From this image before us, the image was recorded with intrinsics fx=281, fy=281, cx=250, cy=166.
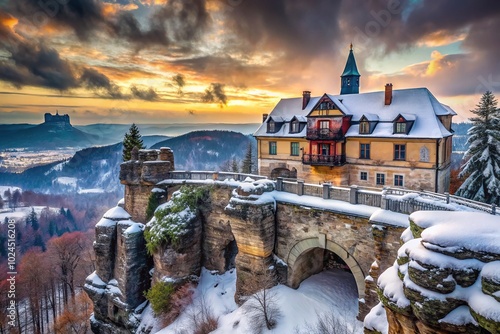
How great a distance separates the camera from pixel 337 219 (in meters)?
15.7

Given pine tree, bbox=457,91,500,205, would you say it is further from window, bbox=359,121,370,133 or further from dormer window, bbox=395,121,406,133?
window, bbox=359,121,370,133

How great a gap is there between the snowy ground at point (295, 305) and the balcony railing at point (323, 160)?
11.6 meters

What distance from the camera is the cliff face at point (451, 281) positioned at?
6297 millimetres

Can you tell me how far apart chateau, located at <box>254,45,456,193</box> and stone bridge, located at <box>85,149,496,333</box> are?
23.7 ft

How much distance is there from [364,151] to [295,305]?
1739 cm

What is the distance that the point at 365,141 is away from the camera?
90.0 feet

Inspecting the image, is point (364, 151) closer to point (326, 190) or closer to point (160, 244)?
point (326, 190)

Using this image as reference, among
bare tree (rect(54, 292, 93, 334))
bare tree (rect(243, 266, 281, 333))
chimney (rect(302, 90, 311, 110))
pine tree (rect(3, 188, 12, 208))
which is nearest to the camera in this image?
bare tree (rect(243, 266, 281, 333))

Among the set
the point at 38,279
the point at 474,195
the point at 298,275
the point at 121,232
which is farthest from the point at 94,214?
the point at 474,195

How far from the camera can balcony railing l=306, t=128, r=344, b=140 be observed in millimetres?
27922

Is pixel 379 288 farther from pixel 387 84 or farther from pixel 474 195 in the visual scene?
pixel 387 84

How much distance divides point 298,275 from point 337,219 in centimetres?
501

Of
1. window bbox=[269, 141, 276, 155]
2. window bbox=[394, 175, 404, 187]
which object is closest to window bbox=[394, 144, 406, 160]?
window bbox=[394, 175, 404, 187]

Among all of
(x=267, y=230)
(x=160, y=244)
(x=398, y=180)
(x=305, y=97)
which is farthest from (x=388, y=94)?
(x=160, y=244)
